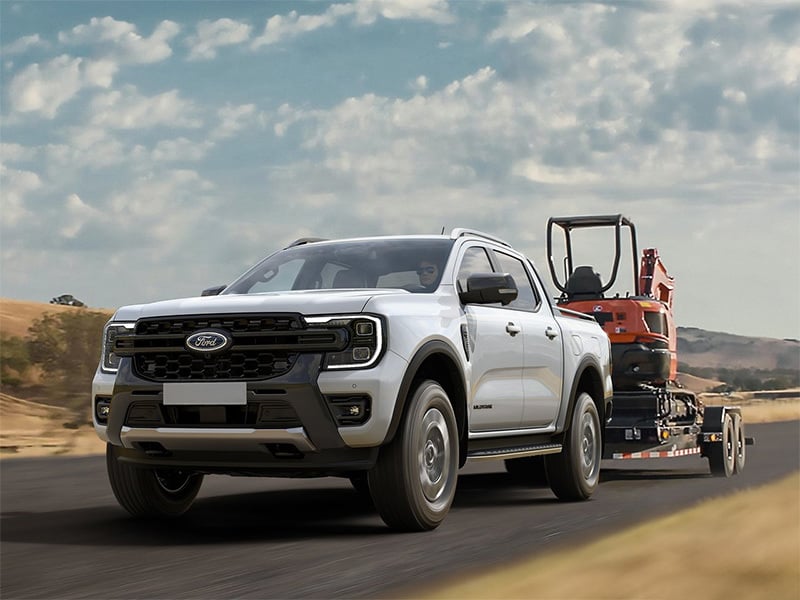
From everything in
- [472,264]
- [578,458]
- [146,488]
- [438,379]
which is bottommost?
[578,458]

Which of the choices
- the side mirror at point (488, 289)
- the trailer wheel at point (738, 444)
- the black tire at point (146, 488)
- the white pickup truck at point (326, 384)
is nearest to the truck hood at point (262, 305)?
the white pickup truck at point (326, 384)

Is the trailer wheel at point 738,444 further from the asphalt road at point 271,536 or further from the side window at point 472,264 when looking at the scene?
the side window at point 472,264

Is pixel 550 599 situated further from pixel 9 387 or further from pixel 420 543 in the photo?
pixel 9 387

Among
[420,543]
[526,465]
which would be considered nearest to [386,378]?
[420,543]

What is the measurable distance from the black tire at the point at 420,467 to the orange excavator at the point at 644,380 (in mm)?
6177

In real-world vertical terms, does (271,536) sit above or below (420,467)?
below

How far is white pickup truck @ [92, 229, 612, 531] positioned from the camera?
7770 mm

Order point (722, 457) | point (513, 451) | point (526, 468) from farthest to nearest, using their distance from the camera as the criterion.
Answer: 1. point (722, 457)
2. point (526, 468)
3. point (513, 451)

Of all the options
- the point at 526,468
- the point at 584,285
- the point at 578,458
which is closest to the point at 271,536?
the point at 578,458

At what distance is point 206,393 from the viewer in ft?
25.8

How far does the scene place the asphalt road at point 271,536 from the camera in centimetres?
662

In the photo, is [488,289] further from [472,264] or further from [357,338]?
[357,338]

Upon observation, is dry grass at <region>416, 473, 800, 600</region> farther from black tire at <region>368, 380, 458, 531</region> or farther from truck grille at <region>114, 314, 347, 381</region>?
truck grille at <region>114, 314, 347, 381</region>

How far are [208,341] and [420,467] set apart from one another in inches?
61.2
